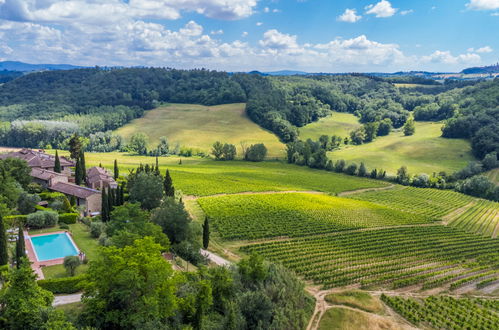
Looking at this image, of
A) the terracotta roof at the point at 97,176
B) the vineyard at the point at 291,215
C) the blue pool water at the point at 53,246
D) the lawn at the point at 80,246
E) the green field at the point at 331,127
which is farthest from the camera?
the green field at the point at 331,127

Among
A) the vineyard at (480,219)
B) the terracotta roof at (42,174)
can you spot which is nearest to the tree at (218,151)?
the terracotta roof at (42,174)

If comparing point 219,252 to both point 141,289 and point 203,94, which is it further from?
point 203,94

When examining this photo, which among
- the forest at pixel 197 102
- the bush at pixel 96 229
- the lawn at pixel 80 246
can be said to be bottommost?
the lawn at pixel 80 246

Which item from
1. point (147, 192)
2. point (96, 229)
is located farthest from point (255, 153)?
point (96, 229)

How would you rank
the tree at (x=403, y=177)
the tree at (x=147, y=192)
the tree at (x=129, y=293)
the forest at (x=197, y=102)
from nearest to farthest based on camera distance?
the tree at (x=129, y=293)
the tree at (x=147, y=192)
the tree at (x=403, y=177)
the forest at (x=197, y=102)

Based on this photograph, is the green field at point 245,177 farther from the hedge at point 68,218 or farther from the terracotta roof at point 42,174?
the hedge at point 68,218

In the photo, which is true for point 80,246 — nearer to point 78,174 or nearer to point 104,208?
point 104,208

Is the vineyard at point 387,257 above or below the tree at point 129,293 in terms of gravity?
below
